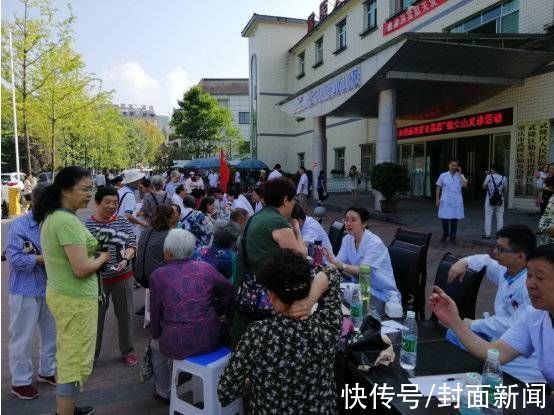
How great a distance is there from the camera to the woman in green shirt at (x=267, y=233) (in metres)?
2.55

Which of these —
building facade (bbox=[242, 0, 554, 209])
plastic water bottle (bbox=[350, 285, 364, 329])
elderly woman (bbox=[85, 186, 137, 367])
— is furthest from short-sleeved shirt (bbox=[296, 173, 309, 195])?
plastic water bottle (bbox=[350, 285, 364, 329])

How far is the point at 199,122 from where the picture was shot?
3381 centimetres

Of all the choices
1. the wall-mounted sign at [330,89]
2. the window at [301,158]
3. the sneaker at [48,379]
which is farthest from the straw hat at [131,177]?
the window at [301,158]

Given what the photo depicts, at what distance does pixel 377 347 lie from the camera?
2.36m

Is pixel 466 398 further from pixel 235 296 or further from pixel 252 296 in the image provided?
pixel 235 296

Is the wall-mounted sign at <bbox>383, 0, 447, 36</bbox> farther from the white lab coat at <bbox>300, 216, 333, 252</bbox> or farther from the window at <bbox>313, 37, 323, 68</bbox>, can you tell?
the white lab coat at <bbox>300, 216, 333, 252</bbox>

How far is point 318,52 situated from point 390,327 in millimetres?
23277

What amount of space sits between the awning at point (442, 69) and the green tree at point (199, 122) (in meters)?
20.7

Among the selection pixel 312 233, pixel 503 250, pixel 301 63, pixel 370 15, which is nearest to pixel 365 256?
pixel 312 233

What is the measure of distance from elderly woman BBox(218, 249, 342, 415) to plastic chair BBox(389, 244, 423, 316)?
226cm

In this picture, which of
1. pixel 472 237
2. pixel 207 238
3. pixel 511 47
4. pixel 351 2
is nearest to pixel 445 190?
pixel 472 237

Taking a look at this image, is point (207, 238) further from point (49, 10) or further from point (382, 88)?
point (49, 10)

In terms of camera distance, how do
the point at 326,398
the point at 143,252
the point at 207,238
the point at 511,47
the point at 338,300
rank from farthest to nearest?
the point at 511,47, the point at 207,238, the point at 143,252, the point at 338,300, the point at 326,398

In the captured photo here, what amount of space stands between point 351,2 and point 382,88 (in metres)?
8.85
